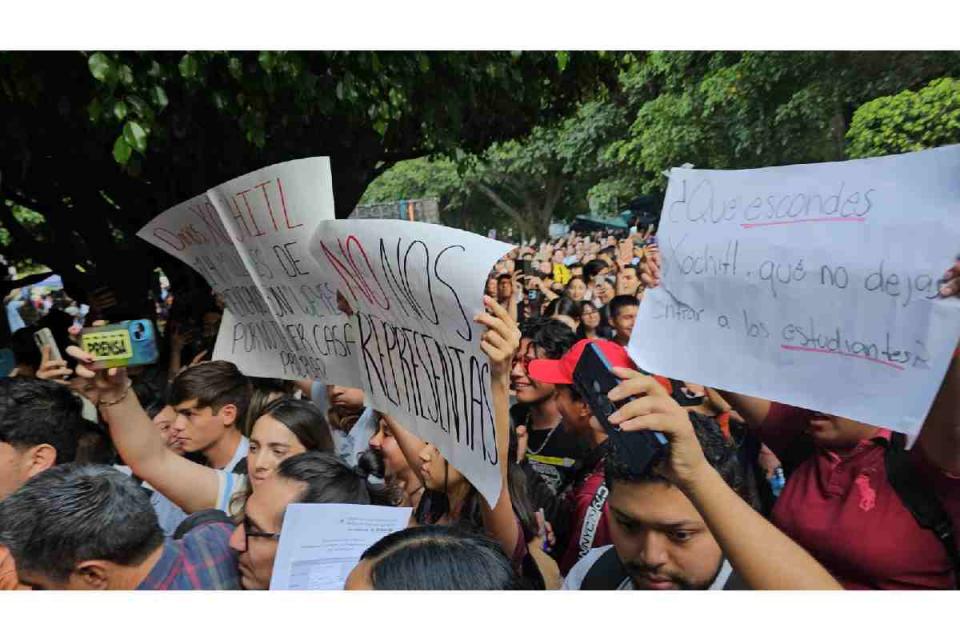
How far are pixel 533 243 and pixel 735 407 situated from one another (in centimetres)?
1262

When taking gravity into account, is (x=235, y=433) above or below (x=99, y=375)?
below

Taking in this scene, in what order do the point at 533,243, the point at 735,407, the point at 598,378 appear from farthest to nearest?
1. the point at 533,243
2. the point at 735,407
3. the point at 598,378

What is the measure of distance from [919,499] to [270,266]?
2.10 m

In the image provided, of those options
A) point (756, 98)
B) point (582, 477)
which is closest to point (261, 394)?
point (582, 477)

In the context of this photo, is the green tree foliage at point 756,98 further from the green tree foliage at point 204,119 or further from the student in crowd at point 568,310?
the student in crowd at point 568,310

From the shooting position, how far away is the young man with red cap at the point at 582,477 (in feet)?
8.23

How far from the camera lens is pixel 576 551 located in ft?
8.48

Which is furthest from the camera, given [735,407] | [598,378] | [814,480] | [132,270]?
[132,270]

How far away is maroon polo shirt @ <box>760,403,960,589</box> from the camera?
75.3 inches

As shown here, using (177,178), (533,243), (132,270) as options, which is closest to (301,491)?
(177,178)

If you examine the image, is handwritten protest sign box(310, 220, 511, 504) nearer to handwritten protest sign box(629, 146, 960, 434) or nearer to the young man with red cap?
the young man with red cap

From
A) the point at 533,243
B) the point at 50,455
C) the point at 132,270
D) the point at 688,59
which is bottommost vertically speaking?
the point at 533,243

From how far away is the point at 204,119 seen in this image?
5.59 metres

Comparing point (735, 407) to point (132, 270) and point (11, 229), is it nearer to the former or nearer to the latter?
point (132, 270)
